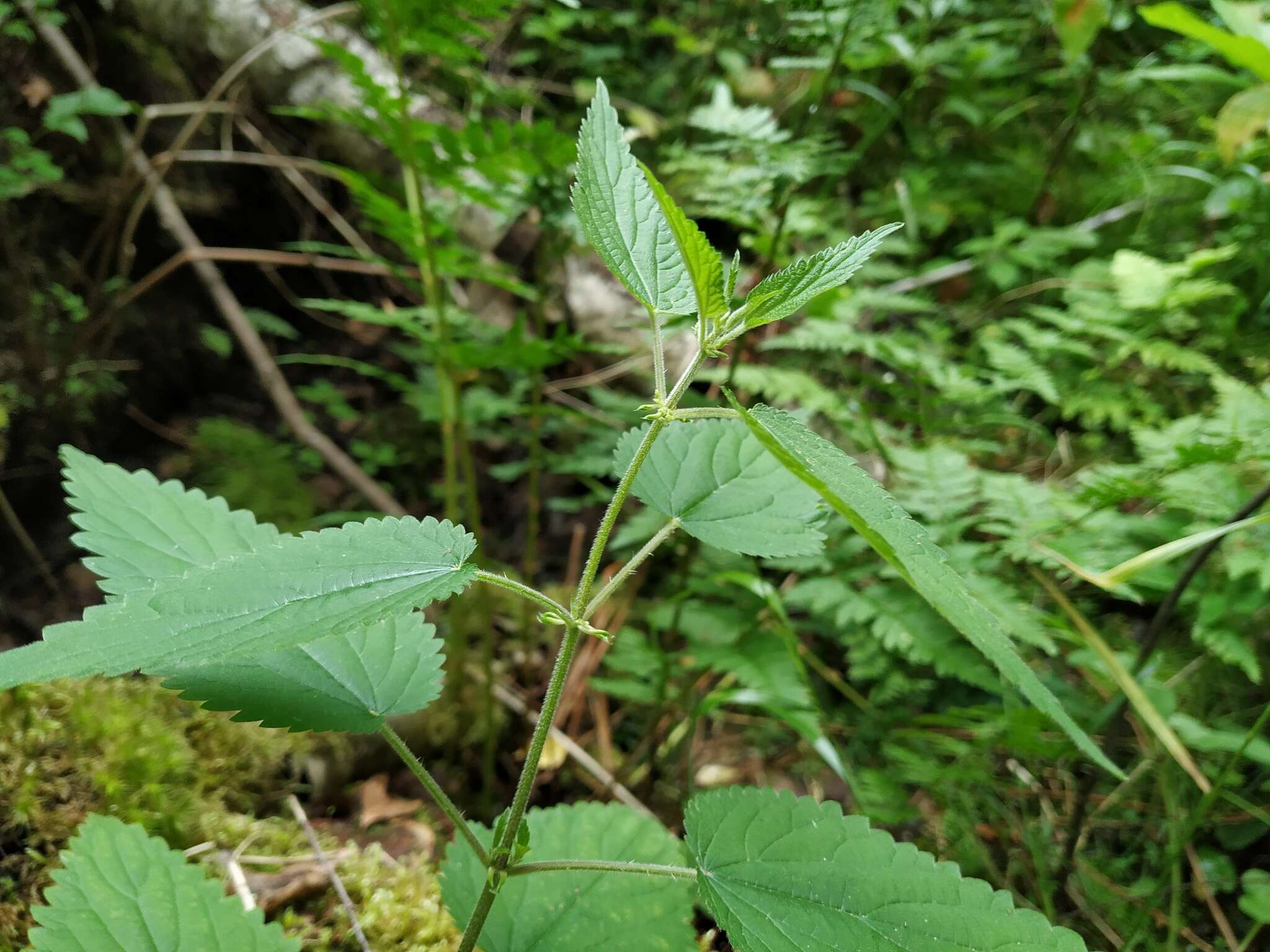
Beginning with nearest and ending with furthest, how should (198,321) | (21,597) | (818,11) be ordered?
(818,11) < (21,597) < (198,321)

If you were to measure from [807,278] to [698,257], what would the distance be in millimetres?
140

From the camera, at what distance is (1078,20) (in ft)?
6.59

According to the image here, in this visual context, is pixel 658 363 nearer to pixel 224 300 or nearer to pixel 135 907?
pixel 135 907

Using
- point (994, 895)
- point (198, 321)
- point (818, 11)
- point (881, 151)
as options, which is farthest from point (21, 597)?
point (881, 151)

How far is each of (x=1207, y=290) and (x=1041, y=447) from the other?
28.2 inches

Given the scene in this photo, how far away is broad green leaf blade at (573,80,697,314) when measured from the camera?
0.75 m

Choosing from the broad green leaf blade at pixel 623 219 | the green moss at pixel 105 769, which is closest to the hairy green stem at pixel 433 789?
the green moss at pixel 105 769

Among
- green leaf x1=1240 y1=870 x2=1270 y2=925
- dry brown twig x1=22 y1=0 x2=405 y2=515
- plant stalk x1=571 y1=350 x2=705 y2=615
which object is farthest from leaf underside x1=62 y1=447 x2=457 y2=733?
green leaf x1=1240 y1=870 x2=1270 y2=925

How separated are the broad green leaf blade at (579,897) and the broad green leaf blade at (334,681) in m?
0.30

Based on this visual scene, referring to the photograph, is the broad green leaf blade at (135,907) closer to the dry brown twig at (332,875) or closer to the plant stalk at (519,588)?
the dry brown twig at (332,875)

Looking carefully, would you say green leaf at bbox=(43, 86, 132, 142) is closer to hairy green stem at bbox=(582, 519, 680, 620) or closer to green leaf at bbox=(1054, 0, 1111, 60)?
hairy green stem at bbox=(582, 519, 680, 620)

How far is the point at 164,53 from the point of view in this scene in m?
3.15

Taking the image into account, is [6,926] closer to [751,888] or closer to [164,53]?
[751,888]

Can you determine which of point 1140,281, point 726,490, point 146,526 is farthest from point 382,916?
point 1140,281
